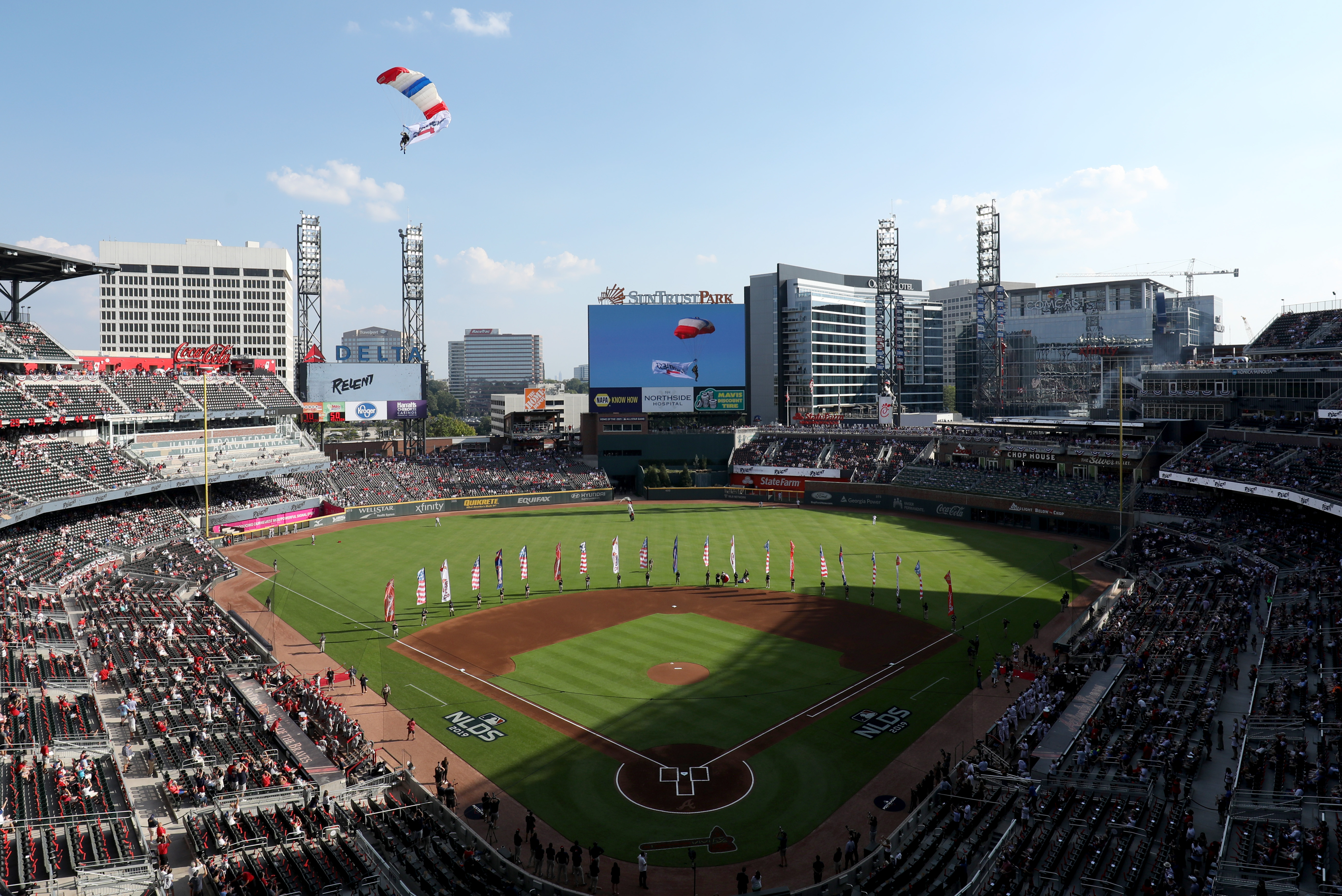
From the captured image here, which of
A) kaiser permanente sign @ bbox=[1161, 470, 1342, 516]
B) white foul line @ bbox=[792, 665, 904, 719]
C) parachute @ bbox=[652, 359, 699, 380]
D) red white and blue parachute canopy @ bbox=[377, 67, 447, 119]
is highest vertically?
red white and blue parachute canopy @ bbox=[377, 67, 447, 119]

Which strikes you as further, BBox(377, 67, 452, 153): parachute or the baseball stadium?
BBox(377, 67, 452, 153): parachute

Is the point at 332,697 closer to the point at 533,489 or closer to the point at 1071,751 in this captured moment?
the point at 1071,751

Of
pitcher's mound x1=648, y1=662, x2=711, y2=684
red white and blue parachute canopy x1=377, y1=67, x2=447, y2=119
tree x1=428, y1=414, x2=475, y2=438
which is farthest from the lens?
tree x1=428, y1=414, x2=475, y2=438

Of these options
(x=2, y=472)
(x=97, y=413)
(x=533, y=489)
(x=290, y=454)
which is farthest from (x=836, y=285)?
(x=2, y=472)

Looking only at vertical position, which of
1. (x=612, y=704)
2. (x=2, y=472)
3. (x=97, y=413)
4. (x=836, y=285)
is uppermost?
(x=836, y=285)

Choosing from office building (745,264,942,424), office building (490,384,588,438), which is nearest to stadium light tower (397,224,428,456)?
office building (490,384,588,438)

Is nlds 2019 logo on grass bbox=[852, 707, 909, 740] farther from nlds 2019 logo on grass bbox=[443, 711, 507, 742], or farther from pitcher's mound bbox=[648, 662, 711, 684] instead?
nlds 2019 logo on grass bbox=[443, 711, 507, 742]
